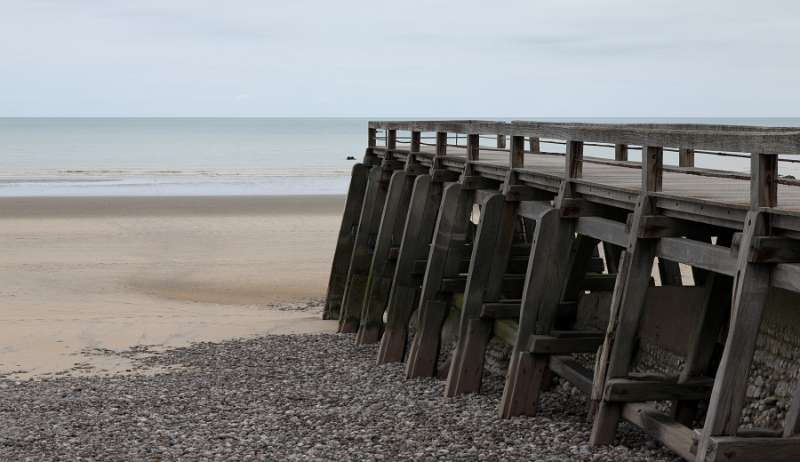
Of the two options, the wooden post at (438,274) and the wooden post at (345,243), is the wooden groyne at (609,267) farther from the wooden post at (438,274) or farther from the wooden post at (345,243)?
the wooden post at (345,243)

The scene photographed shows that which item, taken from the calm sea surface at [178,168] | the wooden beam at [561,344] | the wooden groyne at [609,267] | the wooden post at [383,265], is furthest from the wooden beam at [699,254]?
the calm sea surface at [178,168]

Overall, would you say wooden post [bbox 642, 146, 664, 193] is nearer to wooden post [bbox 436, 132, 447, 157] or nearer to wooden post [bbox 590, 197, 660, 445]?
wooden post [bbox 590, 197, 660, 445]

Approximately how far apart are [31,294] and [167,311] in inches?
130

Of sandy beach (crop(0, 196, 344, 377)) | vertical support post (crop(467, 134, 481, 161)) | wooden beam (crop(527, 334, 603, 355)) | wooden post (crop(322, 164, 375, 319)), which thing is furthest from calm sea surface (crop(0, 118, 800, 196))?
wooden beam (crop(527, 334, 603, 355))

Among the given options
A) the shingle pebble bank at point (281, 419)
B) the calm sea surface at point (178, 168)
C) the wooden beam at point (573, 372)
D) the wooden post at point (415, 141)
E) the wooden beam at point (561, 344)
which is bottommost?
the calm sea surface at point (178, 168)

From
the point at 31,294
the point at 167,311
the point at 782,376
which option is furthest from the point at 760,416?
the point at 31,294

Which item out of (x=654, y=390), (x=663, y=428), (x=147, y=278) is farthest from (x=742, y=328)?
(x=147, y=278)

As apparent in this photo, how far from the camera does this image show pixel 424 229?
1273cm

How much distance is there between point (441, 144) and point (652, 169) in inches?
202

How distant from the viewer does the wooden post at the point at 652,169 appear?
7.76 meters

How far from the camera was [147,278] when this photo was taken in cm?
2078

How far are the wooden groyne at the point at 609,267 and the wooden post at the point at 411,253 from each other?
2 cm

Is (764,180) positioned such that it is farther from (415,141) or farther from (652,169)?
(415,141)

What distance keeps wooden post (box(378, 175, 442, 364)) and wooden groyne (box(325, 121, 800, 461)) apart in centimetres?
2
